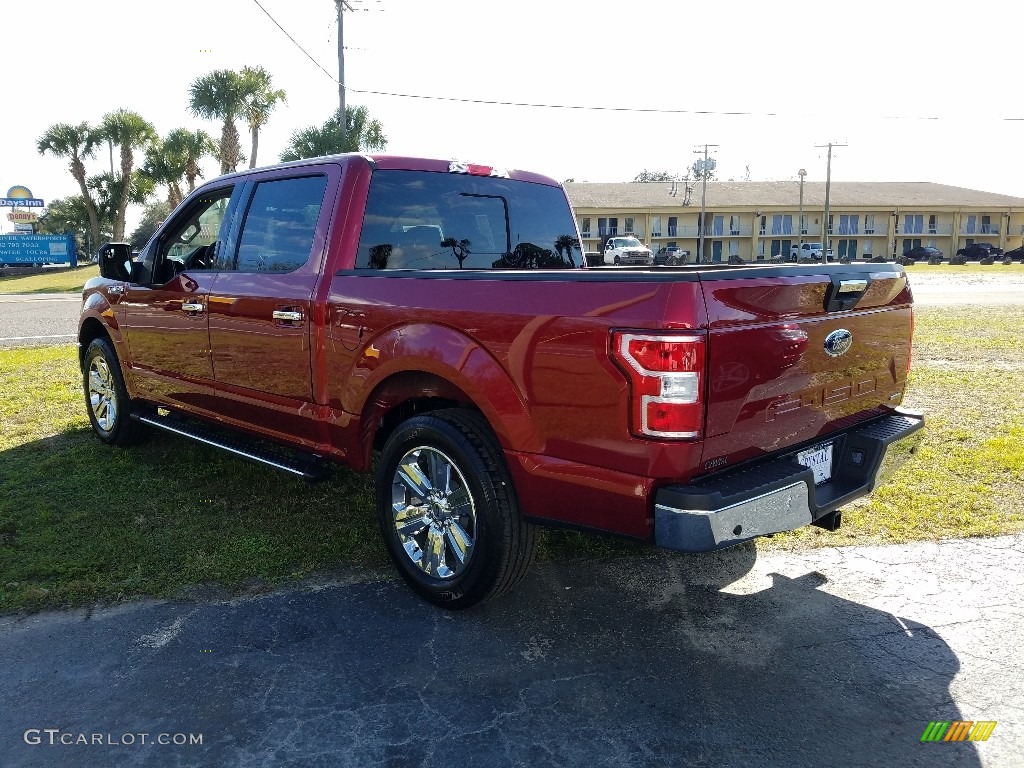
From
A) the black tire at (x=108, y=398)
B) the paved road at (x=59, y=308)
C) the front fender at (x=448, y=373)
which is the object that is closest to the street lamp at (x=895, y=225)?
the paved road at (x=59, y=308)

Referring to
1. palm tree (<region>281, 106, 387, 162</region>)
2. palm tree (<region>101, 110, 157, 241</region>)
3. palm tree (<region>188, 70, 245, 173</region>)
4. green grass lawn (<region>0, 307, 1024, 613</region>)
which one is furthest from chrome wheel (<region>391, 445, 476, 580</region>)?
palm tree (<region>101, 110, 157, 241</region>)

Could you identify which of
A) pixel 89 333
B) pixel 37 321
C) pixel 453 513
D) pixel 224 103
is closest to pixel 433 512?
pixel 453 513

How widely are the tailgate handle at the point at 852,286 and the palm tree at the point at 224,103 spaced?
33.1 m

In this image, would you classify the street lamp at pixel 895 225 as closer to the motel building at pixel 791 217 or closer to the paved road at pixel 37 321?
the motel building at pixel 791 217

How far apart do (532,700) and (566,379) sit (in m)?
1.18

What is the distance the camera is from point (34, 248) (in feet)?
156

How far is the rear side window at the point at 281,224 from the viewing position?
14.1 ft

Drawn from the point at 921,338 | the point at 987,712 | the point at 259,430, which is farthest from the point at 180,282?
the point at 921,338

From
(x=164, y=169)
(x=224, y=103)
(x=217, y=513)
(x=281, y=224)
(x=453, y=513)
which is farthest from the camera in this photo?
(x=164, y=169)

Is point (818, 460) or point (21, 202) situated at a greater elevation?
point (21, 202)

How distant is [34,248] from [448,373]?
52.7 m

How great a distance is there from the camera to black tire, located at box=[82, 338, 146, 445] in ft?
20.1

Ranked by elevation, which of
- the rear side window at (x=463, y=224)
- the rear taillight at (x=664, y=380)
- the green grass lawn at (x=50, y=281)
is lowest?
the green grass lawn at (x=50, y=281)

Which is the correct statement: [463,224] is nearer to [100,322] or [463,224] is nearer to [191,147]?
[100,322]
